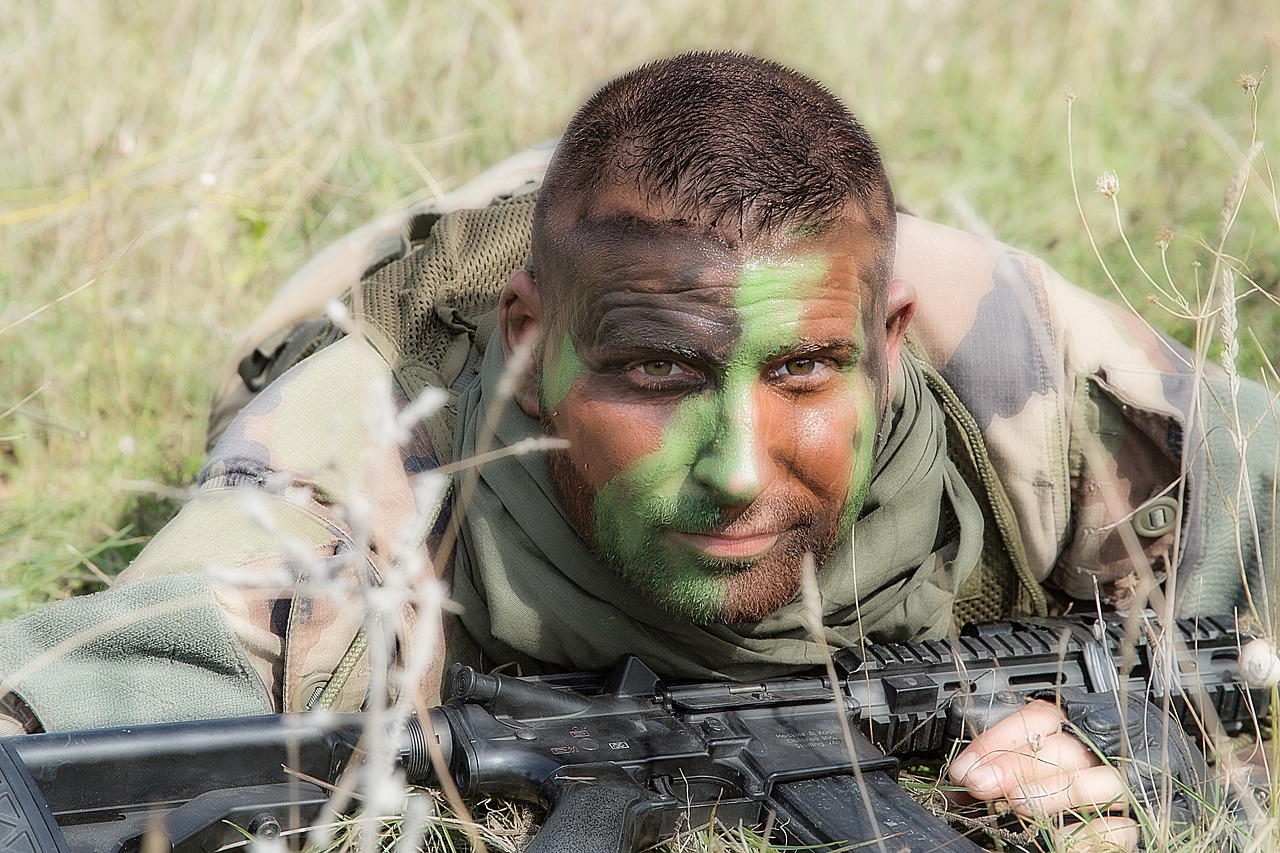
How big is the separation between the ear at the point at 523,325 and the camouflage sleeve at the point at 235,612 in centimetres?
31

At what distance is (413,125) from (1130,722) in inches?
147

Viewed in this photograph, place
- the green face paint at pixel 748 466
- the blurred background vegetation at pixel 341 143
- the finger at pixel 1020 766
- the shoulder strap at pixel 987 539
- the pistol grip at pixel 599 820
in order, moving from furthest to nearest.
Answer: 1. the blurred background vegetation at pixel 341 143
2. the shoulder strap at pixel 987 539
3. the finger at pixel 1020 766
4. the green face paint at pixel 748 466
5. the pistol grip at pixel 599 820

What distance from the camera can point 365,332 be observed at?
3209mm

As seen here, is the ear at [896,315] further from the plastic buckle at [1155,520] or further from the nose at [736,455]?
the plastic buckle at [1155,520]

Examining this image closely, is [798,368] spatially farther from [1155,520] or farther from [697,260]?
[1155,520]

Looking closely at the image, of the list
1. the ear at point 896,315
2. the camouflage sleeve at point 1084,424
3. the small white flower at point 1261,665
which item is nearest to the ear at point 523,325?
the ear at point 896,315

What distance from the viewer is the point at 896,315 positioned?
2883 millimetres

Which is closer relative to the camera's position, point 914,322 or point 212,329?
point 914,322

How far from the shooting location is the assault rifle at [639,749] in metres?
2.02

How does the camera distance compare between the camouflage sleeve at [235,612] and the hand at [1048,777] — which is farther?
the camouflage sleeve at [235,612]

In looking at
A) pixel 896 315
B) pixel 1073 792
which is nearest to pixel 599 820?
pixel 1073 792

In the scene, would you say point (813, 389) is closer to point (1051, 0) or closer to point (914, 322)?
point (914, 322)

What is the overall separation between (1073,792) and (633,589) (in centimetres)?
95

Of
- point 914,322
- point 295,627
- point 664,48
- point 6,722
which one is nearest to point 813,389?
point 914,322
